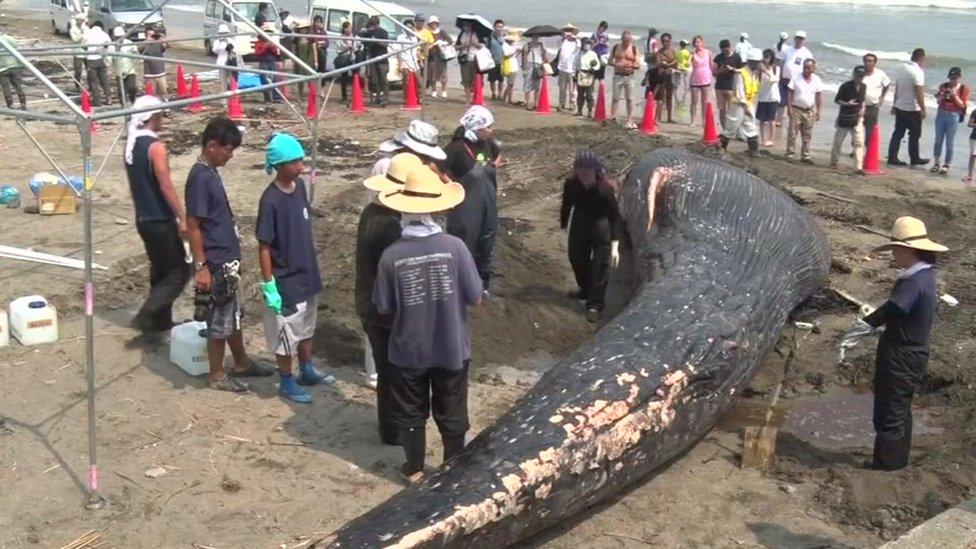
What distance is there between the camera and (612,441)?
6090 mm

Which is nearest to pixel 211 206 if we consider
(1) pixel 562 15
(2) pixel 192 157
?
(2) pixel 192 157

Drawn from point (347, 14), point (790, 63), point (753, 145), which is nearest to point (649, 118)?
point (753, 145)

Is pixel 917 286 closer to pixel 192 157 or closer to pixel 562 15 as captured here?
pixel 192 157

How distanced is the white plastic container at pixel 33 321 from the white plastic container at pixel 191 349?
1.15m

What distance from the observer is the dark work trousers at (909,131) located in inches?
642

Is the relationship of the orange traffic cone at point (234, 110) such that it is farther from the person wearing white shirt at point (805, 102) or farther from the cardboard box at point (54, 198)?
the person wearing white shirt at point (805, 102)

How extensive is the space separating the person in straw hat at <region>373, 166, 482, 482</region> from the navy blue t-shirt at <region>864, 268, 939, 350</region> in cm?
277

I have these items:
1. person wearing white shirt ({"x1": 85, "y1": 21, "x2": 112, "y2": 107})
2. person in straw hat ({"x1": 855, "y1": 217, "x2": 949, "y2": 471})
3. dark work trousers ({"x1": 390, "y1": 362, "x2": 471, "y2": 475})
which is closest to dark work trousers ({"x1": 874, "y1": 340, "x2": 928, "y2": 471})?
person in straw hat ({"x1": 855, "y1": 217, "x2": 949, "y2": 471})

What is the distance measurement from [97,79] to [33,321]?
43.4 feet

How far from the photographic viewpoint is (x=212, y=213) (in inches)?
282

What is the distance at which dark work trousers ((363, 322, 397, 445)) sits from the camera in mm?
6434

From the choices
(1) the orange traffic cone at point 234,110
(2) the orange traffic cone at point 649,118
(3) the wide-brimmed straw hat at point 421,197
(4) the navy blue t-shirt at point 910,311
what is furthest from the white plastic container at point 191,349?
(2) the orange traffic cone at point 649,118

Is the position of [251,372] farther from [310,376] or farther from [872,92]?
[872,92]

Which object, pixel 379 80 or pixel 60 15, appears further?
pixel 60 15
